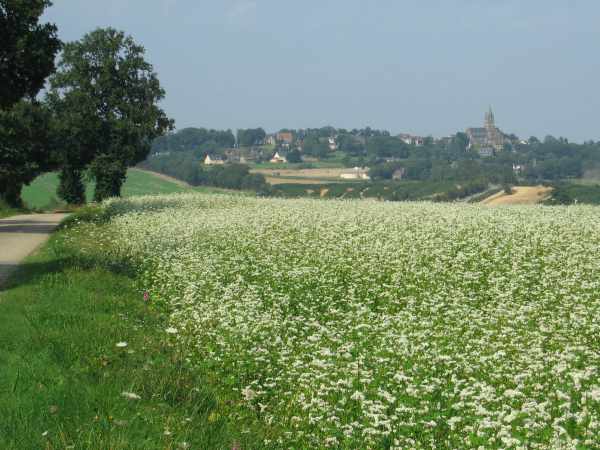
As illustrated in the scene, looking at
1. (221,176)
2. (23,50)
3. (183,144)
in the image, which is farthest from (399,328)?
(183,144)

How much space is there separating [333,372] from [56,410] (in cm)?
327

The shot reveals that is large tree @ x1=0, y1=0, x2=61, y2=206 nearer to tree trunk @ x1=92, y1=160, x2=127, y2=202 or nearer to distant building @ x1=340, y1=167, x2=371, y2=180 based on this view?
tree trunk @ x1=92, y1=160, x2=127, y2=202

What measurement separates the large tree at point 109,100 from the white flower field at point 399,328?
91.7 feet

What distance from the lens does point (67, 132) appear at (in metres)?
51.4

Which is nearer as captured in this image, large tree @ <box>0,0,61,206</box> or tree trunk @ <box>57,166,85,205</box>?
large tree @ <box>0,0,61,206</box>

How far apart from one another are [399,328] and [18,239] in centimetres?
1989

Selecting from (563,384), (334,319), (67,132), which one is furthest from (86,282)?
(67,132)

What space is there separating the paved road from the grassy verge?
5179 mm

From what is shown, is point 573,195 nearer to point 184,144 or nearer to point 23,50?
point 23,50

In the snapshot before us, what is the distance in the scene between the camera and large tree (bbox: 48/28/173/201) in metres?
48.9

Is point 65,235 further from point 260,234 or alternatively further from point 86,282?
point 86,282

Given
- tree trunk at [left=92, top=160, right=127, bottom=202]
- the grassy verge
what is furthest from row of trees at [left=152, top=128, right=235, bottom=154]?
the grassy verge

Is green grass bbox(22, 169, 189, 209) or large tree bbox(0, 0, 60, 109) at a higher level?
large tree bbox(0, 0, 60, 109)

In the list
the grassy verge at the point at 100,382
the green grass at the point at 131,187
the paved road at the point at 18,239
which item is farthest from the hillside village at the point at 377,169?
the grassy verge at the point at 100,382
